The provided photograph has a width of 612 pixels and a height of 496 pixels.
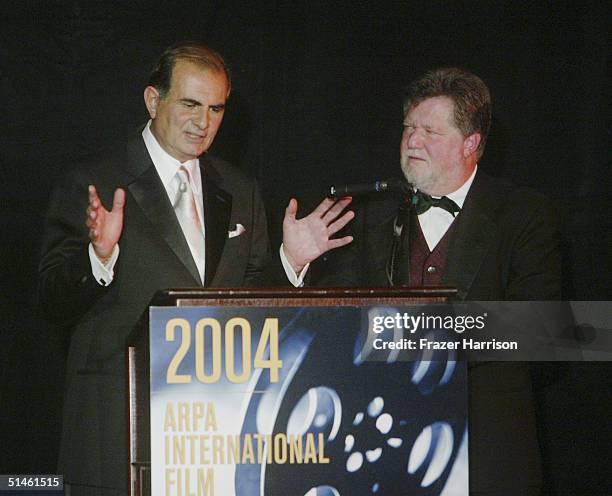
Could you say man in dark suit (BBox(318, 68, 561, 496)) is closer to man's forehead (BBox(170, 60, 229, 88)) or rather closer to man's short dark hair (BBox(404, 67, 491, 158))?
man's short dark hair (BBox(404, 67, 491, 158))

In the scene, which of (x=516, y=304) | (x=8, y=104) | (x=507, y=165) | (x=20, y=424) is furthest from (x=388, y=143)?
(x=20, y=424)

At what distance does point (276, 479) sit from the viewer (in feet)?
6.61

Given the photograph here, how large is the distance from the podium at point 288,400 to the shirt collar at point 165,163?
1247 mm

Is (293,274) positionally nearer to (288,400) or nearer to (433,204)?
(433,204)

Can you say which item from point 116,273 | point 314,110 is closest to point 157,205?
point 116,273

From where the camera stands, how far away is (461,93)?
3.40 metres

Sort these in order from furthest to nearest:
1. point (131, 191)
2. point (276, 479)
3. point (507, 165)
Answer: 1. point (507, 165)
2. point (131, 191)
3. point (276, 479)

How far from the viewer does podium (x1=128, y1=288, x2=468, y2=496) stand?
197cm

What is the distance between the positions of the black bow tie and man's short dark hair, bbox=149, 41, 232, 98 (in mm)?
812

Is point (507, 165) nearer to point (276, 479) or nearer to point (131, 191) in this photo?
point (131, 191)

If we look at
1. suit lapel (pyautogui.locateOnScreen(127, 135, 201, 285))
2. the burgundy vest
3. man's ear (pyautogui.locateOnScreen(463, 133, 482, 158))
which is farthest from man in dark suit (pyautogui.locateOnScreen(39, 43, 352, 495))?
man's ear (pyautogui.locateOnScreen(463, 133, 482, 158))

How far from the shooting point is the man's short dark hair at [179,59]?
3.28 metres

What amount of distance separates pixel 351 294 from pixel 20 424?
1.72 meters

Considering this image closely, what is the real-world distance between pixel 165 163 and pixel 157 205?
0.15m
